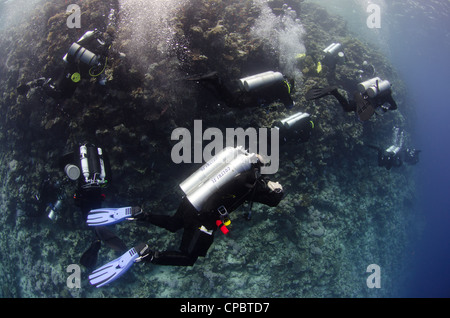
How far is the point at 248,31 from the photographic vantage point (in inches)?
361

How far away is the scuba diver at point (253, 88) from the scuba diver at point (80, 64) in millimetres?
2888

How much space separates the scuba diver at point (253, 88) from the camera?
5037 mm

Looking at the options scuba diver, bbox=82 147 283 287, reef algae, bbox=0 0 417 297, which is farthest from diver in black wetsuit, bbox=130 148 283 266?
reef algae, bbox=0 0 417 297

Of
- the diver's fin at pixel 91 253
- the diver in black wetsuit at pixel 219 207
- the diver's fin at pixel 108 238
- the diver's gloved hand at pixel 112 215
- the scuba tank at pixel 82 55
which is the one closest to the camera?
the diver in black wetsuit at pixel 219 207

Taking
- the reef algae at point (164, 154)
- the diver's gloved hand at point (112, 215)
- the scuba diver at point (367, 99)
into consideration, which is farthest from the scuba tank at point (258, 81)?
the diver's gloved hand at point (112, 215)

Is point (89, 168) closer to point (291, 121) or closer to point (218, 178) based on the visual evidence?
point (218, 178)

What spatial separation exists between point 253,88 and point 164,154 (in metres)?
3.40

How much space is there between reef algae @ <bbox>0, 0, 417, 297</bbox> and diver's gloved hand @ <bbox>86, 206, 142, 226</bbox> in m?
1.78

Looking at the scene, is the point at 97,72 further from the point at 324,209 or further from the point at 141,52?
the point at 324,209

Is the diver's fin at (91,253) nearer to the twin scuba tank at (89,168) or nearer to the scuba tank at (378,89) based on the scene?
the twin scuba tank at (89,168)

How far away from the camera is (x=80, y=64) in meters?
5.85

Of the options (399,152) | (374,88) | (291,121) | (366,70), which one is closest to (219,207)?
(291,121)

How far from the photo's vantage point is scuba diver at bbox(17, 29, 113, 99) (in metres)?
5.77

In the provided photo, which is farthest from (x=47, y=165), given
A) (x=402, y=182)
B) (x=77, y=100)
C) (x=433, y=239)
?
(x=433, y=239)
